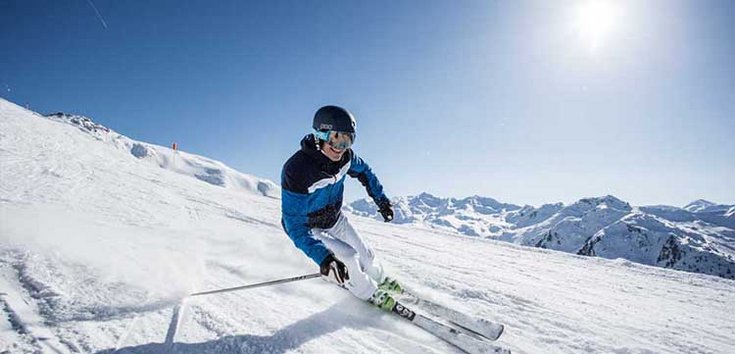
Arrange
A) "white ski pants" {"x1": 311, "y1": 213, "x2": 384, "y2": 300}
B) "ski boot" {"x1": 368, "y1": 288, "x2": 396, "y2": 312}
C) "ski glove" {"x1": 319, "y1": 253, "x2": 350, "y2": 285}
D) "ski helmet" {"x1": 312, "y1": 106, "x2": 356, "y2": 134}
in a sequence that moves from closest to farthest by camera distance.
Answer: "ski glove" {"x1": 319, "y1": 253, "x2": 350, "y2": 285}, "ski boot" {"x1": 368, "y1": 288, "x2": 396, "y2": 312}, "white ski pants" {"x1": 311, "y1": 213, "x2": 384, "y2": 300}, "ski helmet" {"x1": 312, "y1": 106, "x2": 356, "y2": 134}

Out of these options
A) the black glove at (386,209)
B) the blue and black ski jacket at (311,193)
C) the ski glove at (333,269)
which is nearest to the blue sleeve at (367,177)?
the black glove at (386,209)

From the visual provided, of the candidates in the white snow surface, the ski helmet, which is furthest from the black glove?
the ski helmet

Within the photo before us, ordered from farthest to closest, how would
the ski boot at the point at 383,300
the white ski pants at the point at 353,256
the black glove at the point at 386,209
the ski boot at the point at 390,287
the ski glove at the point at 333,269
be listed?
the black glove at the point at 386,209 < the ski boot at the point at 390,287 < the white ski pants at the point at 353,256 < the ski boot at the point at 383,300 < the ski glove at the point at 333,269

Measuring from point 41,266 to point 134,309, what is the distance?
1.37m

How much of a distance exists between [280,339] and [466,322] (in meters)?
2.01

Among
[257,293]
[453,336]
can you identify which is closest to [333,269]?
[257,293]

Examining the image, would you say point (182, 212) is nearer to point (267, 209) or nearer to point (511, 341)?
point (267, 209)

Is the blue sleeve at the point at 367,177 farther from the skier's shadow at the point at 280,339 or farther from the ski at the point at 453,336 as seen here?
the ski at the point at 453,336

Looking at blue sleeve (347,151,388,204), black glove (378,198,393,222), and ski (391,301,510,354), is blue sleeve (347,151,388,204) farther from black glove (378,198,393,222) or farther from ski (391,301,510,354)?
ski (391,301,510,354)

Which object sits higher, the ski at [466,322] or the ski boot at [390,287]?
the ski boot at [390,287]

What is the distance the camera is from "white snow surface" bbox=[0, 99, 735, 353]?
3.37 meters

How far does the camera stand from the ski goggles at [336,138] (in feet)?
16.3

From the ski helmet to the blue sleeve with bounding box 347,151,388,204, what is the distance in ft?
3.47

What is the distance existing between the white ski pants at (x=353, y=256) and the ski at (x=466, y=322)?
2.28ft
